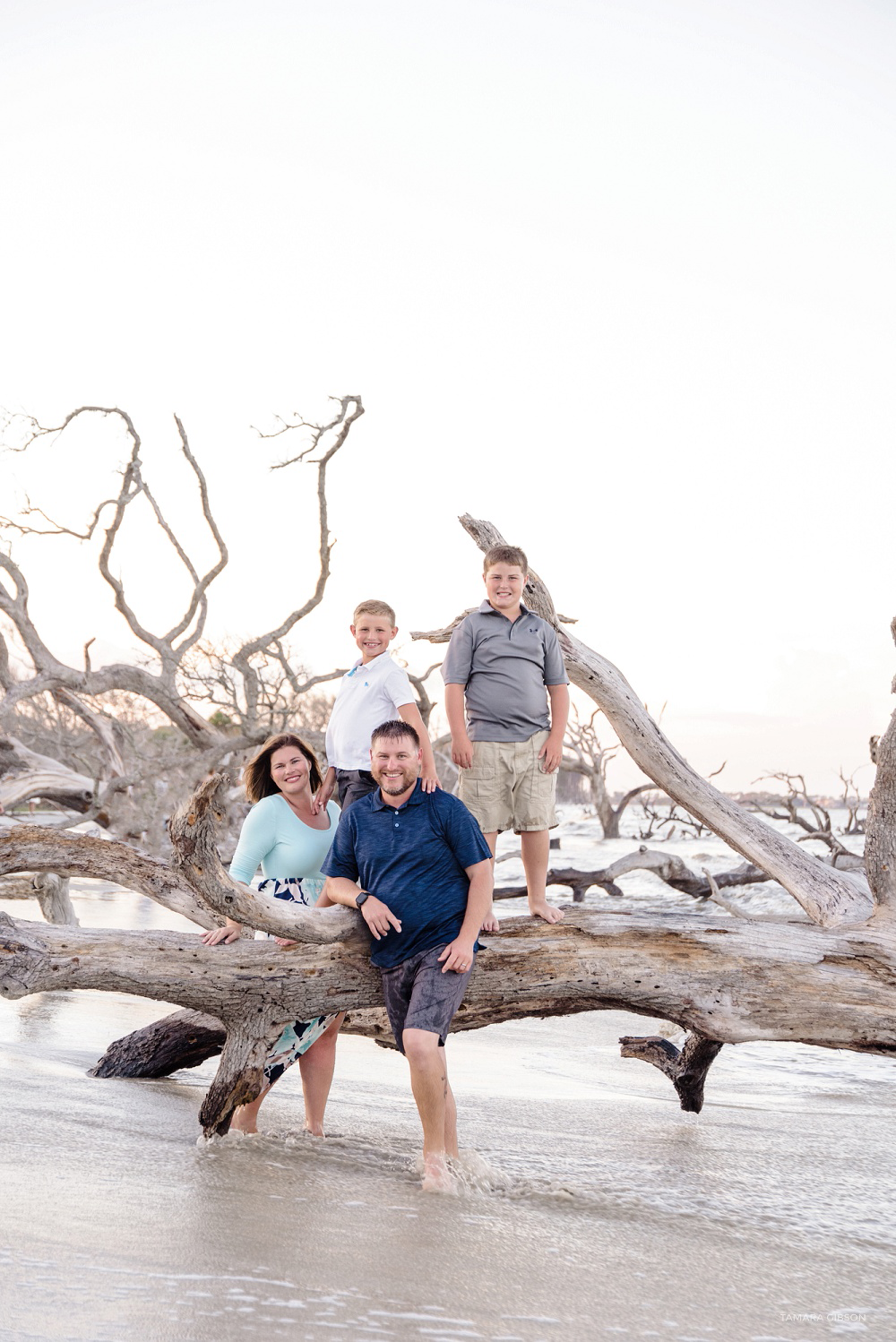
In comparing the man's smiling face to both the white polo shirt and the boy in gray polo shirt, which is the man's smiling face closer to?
the white polo shirt

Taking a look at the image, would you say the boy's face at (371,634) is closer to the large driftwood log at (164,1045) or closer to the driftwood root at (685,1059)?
the large driftwood log at (164,1045)

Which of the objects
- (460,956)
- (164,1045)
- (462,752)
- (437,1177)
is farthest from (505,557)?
(164,1045)

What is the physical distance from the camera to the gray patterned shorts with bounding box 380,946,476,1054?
3953 mm

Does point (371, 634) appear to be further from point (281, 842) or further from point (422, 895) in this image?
point (422, 895)

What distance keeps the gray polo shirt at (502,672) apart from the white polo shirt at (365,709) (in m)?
0.27

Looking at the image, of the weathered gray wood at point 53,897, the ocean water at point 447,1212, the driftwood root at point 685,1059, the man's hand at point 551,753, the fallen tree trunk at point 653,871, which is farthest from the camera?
the fallen tree trunk at point 653,871

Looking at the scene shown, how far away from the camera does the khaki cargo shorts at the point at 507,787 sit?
497 centimetres

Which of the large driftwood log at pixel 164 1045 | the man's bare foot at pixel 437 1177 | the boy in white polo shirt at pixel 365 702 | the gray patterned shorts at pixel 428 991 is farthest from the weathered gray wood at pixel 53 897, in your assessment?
the man's bare foot at pixel 437 1177

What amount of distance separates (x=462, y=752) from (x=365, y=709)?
46cm

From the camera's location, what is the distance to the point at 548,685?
5.24 m

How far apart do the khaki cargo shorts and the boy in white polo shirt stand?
1.00 ft

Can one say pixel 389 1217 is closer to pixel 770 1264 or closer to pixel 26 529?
pixel 770 1264

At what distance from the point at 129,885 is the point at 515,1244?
2.19 m

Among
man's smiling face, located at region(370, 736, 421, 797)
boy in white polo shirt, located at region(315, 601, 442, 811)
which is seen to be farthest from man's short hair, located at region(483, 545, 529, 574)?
man's smiling face, located at region(370, 736, 421, 797)
